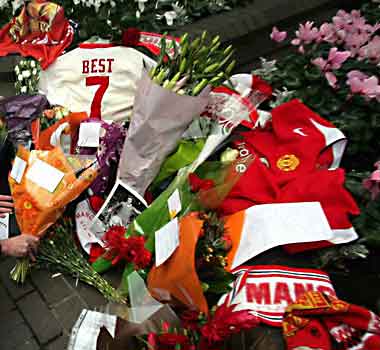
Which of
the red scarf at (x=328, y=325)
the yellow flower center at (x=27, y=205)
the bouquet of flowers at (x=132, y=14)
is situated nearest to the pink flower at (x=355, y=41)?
the red scarf at (x=328, y=325)

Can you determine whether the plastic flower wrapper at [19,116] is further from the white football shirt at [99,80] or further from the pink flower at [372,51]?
the pink flower at [372,51]

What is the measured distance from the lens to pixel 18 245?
2.12 m

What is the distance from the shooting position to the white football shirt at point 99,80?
2.95 m

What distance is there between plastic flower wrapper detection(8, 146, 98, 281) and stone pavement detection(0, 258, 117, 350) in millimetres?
366

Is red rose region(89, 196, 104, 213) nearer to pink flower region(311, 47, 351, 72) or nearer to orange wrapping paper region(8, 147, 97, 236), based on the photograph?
orange wrapping paper region(8, 147, 97, 236)

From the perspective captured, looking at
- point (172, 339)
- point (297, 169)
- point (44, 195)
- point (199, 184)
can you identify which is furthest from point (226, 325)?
point (44, 195)

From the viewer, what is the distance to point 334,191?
2.11 meters

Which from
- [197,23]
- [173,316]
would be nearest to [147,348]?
[173,316]

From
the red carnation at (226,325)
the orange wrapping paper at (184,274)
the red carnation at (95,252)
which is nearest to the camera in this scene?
the red carnation at (226,325)

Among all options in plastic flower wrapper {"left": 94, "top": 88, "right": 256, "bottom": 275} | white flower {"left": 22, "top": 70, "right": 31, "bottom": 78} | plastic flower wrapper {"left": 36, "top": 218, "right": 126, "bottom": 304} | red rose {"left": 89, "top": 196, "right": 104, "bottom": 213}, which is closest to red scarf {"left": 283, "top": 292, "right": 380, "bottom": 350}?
plastic flower wrapper {"left": 94, "top": 88, "right": 256, "bottom": 275}

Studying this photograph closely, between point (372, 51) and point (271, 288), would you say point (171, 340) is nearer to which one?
point (271, 288)

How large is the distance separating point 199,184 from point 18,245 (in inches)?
39.2

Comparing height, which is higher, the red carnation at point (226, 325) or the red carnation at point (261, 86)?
the red carnation at point (261, 86)

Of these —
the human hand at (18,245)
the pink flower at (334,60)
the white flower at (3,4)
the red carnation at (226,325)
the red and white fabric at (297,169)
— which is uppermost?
the white flower at (3,4)
